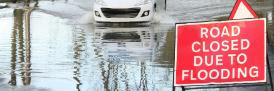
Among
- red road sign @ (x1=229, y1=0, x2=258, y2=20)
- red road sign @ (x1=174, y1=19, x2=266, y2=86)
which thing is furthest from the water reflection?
red road sign @ (x1=174, y1=19, x2=266, y2=86)

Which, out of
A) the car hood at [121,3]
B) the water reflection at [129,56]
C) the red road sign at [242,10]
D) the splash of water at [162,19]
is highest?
the car hood at [121,3]

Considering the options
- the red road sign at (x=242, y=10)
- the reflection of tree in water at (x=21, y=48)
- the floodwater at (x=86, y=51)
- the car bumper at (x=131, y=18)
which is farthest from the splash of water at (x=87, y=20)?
the red road sign at (x=242, y=10)

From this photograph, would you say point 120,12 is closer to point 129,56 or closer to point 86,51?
point 86,51

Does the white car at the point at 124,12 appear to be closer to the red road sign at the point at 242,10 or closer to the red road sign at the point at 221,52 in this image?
the red road sign at the point at 242,10

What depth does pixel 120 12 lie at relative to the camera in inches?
713

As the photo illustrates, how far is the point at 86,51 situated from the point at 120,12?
18.6ft

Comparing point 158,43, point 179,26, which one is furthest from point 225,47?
point 158,43

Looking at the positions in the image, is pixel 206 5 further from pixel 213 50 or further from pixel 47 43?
pixel 213 50

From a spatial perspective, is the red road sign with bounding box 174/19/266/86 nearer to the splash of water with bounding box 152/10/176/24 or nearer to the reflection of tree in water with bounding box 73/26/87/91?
the reflection of tree in water with bounding box 73/26/87/91

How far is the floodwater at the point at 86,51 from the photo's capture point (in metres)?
9.25

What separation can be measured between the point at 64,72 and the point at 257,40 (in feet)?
14.5

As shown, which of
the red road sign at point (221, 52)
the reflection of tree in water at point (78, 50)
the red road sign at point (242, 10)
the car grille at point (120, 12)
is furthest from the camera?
the car grille at point (120, 12)

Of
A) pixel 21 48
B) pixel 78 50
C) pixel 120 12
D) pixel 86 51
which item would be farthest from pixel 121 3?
pixel 86 51

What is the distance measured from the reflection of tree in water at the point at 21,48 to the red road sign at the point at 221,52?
11.3 ft
